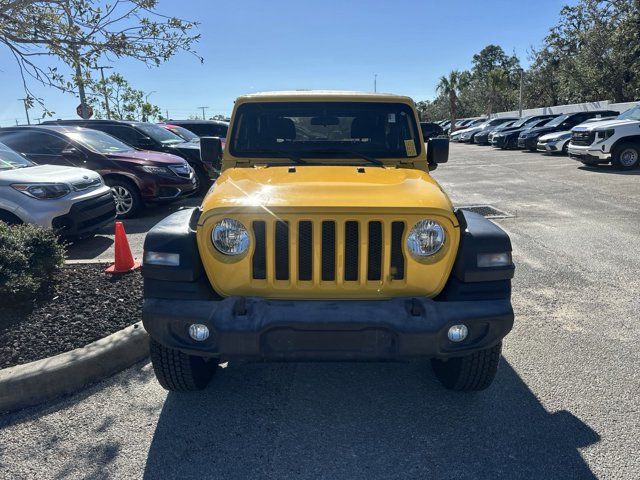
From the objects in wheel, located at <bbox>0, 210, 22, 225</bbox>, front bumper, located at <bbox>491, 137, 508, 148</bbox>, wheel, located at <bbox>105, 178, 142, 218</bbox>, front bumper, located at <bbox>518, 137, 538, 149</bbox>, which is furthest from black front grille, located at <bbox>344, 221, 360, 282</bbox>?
front bumper, located at <bbox>491, 137, 508, 148</bbox>

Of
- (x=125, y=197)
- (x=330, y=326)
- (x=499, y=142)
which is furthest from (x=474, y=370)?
(x=499, y=142)

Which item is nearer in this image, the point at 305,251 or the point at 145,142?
the point at 305,251

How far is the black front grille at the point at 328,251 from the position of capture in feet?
8.57

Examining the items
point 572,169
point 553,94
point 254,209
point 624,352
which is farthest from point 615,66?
point 254,209

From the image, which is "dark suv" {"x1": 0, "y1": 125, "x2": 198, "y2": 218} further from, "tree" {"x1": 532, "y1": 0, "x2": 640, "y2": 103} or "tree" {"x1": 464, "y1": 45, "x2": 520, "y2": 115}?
"tree" {"x1": 464, "y1": 45, "x2": 520, "y2": 115}

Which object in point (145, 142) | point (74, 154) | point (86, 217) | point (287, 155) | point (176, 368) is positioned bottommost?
point (176, 368)

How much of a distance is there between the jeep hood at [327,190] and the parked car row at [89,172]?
1337mm

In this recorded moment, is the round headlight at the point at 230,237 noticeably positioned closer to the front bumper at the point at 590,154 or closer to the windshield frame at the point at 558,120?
the front bumper at the point at 590,154

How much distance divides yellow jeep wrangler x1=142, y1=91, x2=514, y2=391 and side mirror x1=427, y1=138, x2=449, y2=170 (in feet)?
4.26

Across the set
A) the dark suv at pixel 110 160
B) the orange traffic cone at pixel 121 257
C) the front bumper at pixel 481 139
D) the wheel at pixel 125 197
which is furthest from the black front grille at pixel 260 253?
the front bumper at pixel 481 139

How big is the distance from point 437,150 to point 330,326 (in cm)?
224

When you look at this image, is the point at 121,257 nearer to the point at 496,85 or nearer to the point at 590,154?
the point at 590,154

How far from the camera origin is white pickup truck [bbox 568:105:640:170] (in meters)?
13.8

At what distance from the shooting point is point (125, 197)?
8.71 meters
